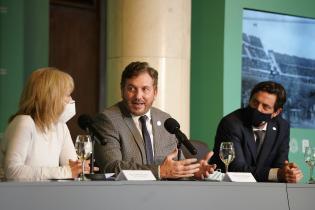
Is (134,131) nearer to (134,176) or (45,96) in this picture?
(45,96)

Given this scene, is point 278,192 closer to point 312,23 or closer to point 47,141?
point 47,141

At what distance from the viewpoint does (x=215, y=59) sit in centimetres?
736

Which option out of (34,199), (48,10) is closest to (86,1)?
(48,10)

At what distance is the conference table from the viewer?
3.29 metres

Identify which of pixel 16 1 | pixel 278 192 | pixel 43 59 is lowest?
pixel 278 192

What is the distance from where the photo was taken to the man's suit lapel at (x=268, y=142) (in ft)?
18.2

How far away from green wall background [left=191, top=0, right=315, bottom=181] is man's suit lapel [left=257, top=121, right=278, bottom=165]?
1640mm

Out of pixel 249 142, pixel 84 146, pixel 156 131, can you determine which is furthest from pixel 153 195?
pixel 249 142

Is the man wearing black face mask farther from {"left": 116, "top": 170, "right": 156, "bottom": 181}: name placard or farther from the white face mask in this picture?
{"left": 116, "top": 170, "right": 156, "bottom": 181}: name placard

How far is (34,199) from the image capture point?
330 centimetres

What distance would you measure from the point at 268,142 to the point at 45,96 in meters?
1.80

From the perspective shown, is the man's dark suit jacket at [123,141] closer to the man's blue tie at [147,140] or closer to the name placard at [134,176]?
the man's blue tie at [147,140]

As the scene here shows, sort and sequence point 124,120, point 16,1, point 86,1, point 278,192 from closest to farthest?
1. point 278,192
2. point 124,120
3. point 16,1
4. point 86,1

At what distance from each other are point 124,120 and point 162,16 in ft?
6.44
